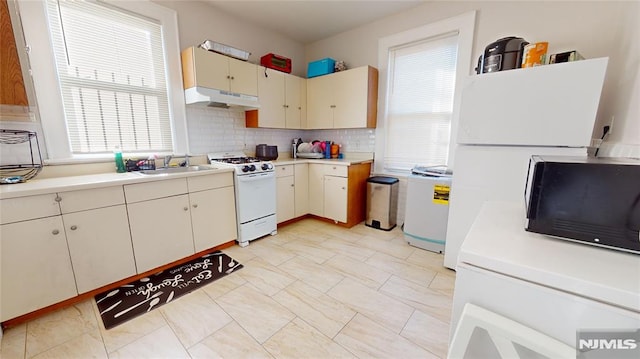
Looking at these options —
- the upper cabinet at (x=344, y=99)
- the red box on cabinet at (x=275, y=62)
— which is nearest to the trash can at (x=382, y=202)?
the upper cabinet at (x=344, y=99)

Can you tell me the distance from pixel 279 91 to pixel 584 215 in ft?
10.3

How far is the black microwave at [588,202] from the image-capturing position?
66 cm

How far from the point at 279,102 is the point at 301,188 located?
4.03ft

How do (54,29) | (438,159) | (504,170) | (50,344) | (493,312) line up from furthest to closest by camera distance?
(438,159)
(54,29)
(504,170)
(50,344)
(493,312)

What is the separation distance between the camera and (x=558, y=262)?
621 mm

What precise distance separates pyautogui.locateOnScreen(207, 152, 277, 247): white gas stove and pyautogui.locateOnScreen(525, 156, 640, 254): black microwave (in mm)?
2289

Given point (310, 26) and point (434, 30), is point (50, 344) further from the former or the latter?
point (434, 30)

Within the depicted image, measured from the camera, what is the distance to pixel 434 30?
2.67 meters

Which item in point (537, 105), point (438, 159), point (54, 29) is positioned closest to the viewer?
point (537, 105)

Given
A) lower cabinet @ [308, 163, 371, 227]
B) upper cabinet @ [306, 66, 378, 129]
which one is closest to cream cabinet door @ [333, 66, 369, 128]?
upper cabinet @ [306, 66, 378, 129]

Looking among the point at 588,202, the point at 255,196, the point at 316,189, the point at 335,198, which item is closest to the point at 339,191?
the point at 335,198

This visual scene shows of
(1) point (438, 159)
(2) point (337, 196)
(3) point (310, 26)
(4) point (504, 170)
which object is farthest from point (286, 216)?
(3) point (310, 26)

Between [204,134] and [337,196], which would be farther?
[337,196]

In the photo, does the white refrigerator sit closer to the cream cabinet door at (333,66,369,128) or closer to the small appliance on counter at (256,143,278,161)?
the cream cabinet door at (333,66,369,128)
